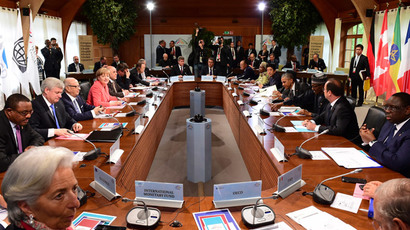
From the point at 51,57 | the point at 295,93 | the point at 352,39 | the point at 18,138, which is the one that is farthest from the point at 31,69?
the point at 352,39

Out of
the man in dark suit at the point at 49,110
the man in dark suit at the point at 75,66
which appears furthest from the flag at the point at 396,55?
the man in dark suit at the point at 75,66

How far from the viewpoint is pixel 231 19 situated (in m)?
11.8

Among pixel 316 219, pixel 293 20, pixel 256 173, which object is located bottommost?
pixel 256 173

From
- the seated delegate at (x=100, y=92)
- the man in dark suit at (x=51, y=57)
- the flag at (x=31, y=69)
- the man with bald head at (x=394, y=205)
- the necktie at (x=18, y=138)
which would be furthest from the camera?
the man in dark suit at (x=51, y=57)

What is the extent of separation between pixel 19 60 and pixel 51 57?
6.80ft

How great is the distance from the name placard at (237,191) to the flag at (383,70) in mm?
6035

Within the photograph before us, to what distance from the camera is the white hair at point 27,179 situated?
3.06 feet

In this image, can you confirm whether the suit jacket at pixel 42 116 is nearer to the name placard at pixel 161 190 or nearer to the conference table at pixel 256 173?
the conference table at pixel 256 173

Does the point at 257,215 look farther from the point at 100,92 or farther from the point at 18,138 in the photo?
the point at 100,92

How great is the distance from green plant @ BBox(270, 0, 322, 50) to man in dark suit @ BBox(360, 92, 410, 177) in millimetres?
8390

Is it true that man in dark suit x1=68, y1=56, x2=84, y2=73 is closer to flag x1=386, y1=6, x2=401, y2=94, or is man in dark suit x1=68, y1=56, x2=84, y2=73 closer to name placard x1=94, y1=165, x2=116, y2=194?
flag x1=386, y1=6, x2=401, y2=94

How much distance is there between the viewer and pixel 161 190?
1.63 metres

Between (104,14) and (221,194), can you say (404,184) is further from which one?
(104,14)

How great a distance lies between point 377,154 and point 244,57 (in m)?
8.37
